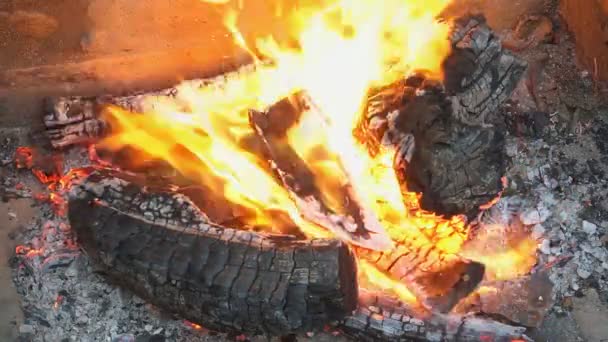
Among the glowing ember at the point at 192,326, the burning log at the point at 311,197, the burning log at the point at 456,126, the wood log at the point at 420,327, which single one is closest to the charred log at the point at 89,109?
the burning log at the point at 311,197

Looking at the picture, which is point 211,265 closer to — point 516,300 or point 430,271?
point 430,271

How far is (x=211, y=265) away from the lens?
254 centimetres

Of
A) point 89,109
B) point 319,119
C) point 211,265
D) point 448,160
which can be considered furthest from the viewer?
point 89,109

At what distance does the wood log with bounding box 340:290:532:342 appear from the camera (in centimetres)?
261

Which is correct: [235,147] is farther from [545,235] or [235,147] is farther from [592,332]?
[592,332]

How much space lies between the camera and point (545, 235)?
3.02 meters

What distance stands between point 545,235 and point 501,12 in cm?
107

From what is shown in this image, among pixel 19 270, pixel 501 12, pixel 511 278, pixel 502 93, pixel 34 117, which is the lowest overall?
pixel 19 270

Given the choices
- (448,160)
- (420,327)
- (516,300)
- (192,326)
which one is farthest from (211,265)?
(516,300)

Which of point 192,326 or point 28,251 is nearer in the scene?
point 192,326

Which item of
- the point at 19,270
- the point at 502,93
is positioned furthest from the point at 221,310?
the point at 502,93

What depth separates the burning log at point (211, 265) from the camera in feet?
8.07

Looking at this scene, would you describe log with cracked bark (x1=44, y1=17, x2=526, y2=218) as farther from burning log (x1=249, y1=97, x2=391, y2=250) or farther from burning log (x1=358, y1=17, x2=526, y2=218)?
burning log (x1=249, y1=97, x2=391, y2=250)

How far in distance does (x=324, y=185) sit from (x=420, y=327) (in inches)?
24.7
